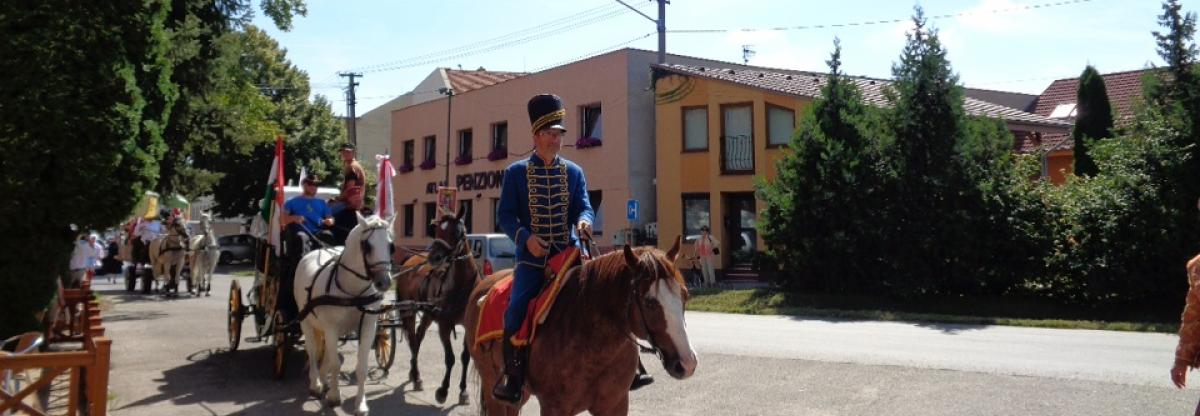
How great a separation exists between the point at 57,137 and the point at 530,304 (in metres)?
6.64

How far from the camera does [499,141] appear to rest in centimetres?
3675

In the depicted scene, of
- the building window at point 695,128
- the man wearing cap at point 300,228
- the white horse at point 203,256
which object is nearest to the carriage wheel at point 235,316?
the man wearing cap at point 300,228

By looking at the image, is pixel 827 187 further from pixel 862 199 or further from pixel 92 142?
pixel 92 142

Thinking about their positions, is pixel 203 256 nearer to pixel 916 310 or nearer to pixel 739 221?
pixel 739 221

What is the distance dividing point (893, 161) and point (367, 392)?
14011mm

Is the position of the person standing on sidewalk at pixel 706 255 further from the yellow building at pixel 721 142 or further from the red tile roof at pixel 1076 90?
the red tile roof at pixel 1076 90

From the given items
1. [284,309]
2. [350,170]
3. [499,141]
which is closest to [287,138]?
[499,141]

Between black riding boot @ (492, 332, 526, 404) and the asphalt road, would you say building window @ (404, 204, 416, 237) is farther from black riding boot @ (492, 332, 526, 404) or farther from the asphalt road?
black riding boot @ (492, 332, 526, 404)

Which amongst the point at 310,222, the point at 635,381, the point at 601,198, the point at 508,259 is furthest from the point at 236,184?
the point at 635,381

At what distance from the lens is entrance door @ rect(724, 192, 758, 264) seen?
28.4 m

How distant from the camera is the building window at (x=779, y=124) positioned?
27.5 meters

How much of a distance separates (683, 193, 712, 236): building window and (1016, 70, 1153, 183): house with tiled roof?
31.6 ft

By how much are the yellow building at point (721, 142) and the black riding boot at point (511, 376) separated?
2265cm

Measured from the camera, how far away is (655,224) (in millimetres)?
30031
